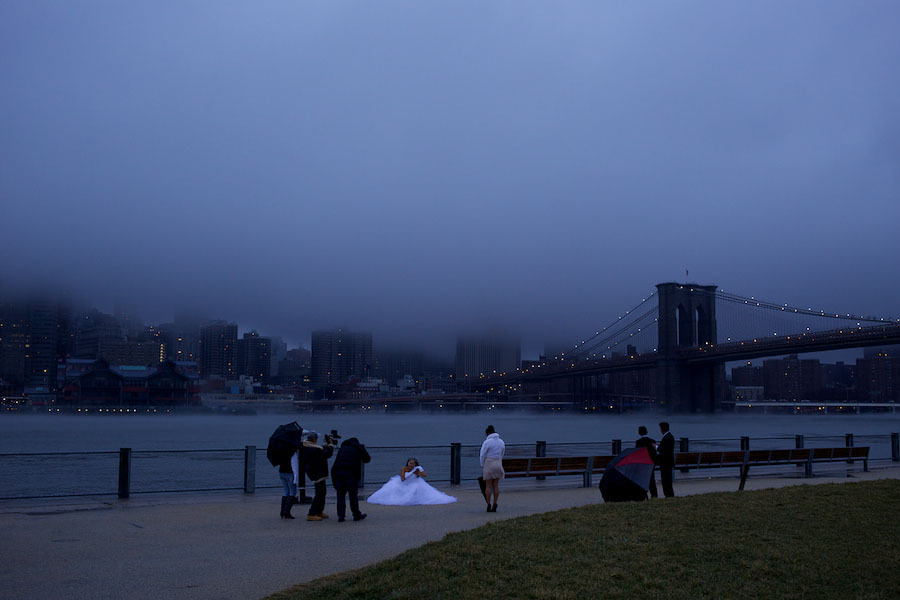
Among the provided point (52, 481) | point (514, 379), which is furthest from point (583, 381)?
point (52, 481)

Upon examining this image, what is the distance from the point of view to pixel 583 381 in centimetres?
12425

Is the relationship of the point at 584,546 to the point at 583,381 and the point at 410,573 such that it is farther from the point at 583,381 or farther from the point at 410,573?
the point at 583,381

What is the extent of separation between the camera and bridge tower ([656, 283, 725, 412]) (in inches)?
3688

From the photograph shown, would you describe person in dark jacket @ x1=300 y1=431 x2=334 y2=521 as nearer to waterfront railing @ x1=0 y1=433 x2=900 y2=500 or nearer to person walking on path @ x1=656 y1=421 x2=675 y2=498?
waterfront railing @ x1=0 y1=433 x2=900 y2=500

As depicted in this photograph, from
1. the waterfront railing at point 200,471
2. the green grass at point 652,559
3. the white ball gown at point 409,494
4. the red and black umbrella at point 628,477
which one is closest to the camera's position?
the green grass at point 652,559

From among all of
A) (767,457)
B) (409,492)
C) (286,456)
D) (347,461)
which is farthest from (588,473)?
(286,456)

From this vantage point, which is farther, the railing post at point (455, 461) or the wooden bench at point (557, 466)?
the railing post at point (455, 461)

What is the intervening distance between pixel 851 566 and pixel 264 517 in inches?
324

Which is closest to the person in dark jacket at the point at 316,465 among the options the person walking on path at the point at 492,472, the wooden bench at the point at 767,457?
the person walking on path at the point at 492,472

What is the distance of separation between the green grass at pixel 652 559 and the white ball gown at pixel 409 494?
3988 millimetres

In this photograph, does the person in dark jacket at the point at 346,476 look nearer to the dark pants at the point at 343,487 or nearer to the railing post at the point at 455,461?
the dark pants at the point at 343,487

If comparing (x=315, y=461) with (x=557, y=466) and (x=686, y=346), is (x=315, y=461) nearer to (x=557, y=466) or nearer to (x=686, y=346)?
(x=557, y=466)

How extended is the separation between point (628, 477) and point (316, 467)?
16.0ft

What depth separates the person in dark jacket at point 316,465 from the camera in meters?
12.4
